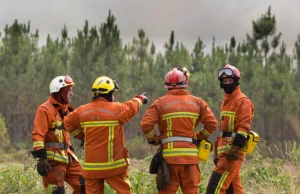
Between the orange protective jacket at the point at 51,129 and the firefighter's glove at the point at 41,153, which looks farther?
the orange protective jacket at the point at 51,129

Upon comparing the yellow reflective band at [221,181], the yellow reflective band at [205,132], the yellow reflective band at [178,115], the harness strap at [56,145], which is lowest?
the yellow reflective band at [221,181]

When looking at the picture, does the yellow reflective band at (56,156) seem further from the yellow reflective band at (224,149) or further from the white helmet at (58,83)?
the yellow reflective band at (224,149)

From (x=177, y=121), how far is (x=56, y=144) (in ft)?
5.85

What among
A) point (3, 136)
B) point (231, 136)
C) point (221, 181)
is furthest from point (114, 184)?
point (3, 136)

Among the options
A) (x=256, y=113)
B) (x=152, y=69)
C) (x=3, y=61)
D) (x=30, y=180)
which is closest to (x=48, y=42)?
(x=3, y=61)

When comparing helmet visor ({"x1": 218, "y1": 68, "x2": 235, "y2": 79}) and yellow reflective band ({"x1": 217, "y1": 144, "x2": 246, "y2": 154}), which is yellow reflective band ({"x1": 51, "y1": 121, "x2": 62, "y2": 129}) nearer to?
yellow reflective band ({"x1": 217, "y1": 144, "x2": 246, "y2": 154})

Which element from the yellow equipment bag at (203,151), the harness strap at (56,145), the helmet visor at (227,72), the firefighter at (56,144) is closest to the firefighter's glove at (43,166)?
the firefighter at (56,144)

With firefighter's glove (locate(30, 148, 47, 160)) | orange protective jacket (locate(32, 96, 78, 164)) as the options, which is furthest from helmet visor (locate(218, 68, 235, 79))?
firefighter's glove (locate(30, 148, 47, 160))

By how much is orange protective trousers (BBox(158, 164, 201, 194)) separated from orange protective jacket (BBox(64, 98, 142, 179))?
640mm

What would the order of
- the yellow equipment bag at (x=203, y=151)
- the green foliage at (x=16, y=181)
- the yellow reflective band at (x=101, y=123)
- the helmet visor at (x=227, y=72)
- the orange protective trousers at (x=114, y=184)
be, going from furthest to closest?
the green foliage at (x=16, y=181), the helmet visor at (x=227, y=72), the yellow equipment bag at (x=203, y=151), the orange protective trousers at (x=114, y=184), the yellow reflective band at (x=101, y=123)

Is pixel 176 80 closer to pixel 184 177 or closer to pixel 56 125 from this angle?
pixel 184 177

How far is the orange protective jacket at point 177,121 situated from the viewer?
671cm

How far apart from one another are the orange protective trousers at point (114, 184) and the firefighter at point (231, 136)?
127 centimetres

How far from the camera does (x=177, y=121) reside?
6.75m
